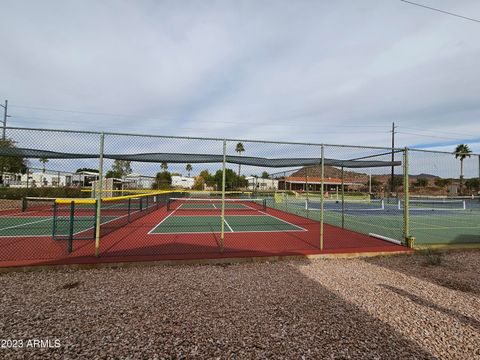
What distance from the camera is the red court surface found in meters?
5.58

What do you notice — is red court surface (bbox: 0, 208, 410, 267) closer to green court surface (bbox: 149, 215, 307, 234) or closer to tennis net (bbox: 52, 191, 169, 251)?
tennis net (bbox: 52, 191, 169, 251)

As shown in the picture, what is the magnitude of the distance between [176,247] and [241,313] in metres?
3.79

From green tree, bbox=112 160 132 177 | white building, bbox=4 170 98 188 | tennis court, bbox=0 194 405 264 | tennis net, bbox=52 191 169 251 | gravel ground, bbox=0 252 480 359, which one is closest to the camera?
gravel ground, bbox=0 252 480 359

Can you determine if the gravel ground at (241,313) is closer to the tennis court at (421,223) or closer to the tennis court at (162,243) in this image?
the tennis court at (162,243)

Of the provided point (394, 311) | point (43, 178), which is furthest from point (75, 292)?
point (43, 178)

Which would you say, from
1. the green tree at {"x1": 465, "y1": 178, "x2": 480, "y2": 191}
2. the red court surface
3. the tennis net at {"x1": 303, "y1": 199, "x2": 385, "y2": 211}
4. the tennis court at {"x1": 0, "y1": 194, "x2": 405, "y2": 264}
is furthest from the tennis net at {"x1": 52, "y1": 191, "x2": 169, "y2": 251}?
the green tree at {"x1": 465, "y1": 178, "x2": 480, "y2": 191}

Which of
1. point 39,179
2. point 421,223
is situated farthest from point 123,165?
point 421,223

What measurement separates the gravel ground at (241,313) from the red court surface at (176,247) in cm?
65

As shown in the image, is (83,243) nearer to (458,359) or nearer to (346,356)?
(346,356)

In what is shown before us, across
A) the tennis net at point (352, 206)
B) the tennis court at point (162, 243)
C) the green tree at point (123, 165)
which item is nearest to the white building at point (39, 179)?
the green tree at point (123, 165)

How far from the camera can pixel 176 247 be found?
264 inches

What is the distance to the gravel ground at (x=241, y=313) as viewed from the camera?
104 inches

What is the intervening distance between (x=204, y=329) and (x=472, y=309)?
398 cm

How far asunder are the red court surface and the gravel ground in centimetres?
65
